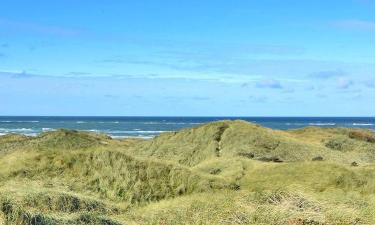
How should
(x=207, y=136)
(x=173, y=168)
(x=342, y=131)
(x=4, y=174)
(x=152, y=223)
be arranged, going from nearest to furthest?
(x=152, y=223)
(x=4, y=174)
(x=173, y=168)
(x=207, y=136)
(x=342, y=131)

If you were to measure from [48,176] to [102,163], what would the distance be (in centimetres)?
194

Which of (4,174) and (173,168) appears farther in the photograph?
(173,168)

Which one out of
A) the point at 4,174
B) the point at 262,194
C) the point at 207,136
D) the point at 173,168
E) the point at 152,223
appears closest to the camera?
the point at 152,223

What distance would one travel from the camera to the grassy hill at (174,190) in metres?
13.4

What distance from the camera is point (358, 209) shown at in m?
14.4

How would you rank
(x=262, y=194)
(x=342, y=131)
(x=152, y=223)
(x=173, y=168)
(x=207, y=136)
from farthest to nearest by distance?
(x=342, y=131), (x=207, y=136), (x=173, y=168), (x=262, y=194), (x=152, y=223)

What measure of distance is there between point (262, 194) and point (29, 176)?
8.20 meters

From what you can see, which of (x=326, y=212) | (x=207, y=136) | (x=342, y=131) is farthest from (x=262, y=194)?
(x=342, y=131)

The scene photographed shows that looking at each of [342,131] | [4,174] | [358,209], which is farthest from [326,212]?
[342,131]

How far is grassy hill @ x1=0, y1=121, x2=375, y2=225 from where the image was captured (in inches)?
528

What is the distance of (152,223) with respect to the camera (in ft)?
44.6

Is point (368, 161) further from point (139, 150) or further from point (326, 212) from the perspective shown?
point (326, 212)

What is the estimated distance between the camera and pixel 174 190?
20.0 meters

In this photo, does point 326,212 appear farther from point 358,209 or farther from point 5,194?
point 5,194
